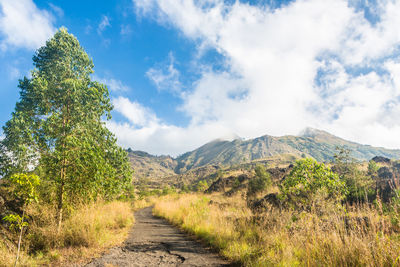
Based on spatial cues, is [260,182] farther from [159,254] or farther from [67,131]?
[67,131]

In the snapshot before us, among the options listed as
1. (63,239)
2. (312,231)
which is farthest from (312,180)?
(63,239)

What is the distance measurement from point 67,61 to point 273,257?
11.7 m

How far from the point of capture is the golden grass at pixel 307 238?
2910 mm

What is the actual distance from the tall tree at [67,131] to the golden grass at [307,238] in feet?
16.2

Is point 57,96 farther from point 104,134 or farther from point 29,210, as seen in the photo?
point 29,210

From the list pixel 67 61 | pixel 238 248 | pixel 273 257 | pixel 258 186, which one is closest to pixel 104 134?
pixel 67 61

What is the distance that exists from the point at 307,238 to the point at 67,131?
8.67m

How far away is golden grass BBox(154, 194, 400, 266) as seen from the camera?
291 centimetres

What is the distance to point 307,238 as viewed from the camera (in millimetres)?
3484

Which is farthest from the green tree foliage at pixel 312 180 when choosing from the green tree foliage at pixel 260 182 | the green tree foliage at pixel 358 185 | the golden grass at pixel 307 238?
the green tree foliage at pixel 260 182

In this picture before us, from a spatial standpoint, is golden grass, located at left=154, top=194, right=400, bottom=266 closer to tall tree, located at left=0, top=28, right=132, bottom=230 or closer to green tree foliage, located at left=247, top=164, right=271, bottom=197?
tall tree, located at left=0, top=28, right=132, bottom=230

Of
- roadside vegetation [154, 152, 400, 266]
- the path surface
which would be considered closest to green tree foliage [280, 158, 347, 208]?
roadside vegetation [154, 152, 400, 266]

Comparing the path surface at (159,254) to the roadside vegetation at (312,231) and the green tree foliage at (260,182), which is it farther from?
the green tree foliage at (260,182)

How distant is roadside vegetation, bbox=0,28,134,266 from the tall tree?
31mm
